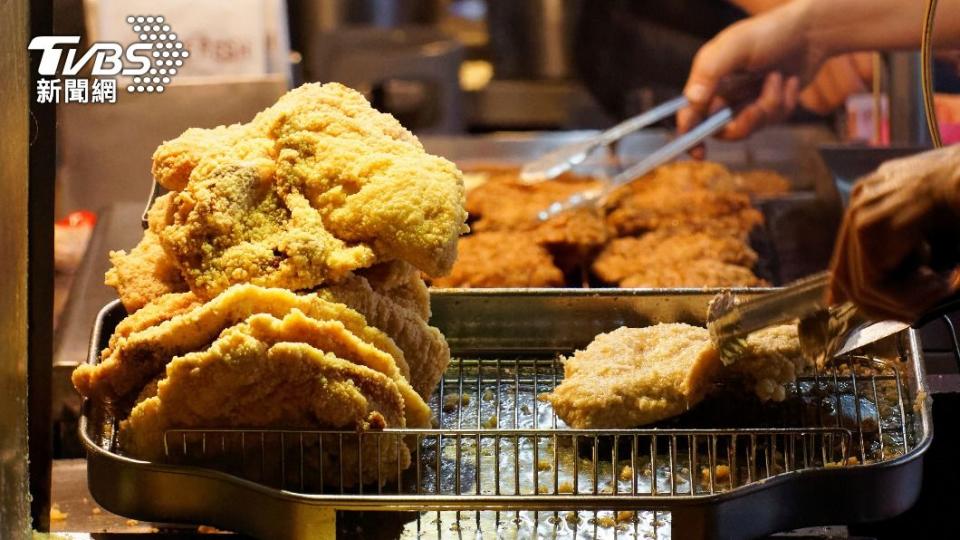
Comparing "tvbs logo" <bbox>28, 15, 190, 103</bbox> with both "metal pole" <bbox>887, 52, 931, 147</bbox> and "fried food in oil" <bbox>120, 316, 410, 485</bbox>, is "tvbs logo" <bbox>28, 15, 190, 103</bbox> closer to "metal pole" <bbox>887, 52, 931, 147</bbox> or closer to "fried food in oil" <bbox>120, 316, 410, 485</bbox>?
"fried food in oil" <bbox>120, 316, 410, 485</bbox>

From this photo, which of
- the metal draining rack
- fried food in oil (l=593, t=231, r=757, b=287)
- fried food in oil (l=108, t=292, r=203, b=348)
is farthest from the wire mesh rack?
fried food in oil (l=593, t=231, r=757, b=287)

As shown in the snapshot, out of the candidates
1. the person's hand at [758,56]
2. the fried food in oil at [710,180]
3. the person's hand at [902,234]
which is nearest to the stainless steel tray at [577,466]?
the person's hand at [902,234]

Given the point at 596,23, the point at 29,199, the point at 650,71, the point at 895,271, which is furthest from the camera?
the point at 596,23

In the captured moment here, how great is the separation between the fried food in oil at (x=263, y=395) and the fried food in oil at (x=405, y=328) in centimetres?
14

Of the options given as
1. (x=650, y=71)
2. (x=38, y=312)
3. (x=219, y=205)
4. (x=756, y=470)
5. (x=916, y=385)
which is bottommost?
(x=756, y=470)

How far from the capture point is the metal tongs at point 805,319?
71.0 inches

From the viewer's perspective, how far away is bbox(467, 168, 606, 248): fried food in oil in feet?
11.8

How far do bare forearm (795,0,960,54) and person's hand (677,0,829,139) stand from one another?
4 centimetres

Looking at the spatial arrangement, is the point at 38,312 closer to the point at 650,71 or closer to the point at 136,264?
the point at 136,264

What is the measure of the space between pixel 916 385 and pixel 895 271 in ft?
2.16

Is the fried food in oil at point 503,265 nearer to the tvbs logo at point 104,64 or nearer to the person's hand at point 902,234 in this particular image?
the tvbs logo at point 104,64

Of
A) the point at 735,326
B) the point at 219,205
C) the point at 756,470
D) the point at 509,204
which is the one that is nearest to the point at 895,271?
the point at 735,326

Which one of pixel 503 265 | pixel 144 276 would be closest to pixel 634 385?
pixel 144 276

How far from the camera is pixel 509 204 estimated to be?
12.6 ft
